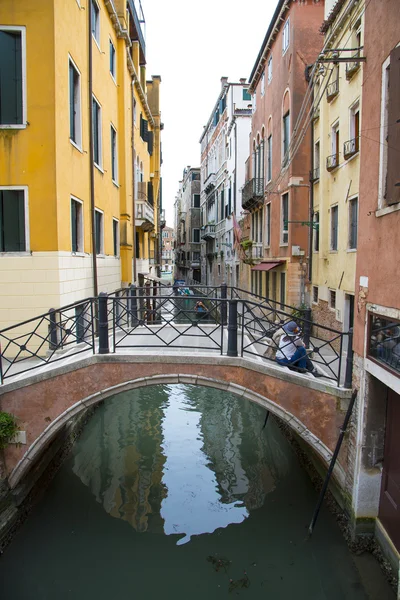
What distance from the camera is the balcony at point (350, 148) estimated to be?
11352 millimetres

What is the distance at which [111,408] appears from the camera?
43.9 ft

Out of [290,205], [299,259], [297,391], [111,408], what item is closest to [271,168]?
[290,205]

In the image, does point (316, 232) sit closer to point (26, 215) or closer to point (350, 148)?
point (350, 148)

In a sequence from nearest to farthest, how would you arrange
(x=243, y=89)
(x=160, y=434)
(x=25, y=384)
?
(x=25, y=384)
(x=160, y=434)
(x=243, y=89)

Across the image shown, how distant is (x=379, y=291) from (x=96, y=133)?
9.52 metres

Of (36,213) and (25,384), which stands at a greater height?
(36,213)

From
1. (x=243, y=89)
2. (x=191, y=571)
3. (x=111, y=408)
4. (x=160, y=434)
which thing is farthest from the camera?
(x=243, y=89)

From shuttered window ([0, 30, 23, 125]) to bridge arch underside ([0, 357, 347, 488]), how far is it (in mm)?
5375

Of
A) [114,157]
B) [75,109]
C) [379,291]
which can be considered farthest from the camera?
[114,157]

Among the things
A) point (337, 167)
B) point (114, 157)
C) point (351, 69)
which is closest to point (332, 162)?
point (337, 167)

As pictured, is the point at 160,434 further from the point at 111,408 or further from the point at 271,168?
the point at 271,168

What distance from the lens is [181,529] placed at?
7.58m

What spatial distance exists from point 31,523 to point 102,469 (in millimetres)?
2307

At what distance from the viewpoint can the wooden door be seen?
5.96m
